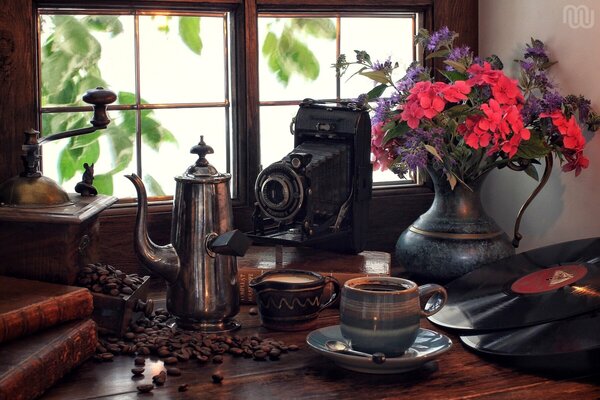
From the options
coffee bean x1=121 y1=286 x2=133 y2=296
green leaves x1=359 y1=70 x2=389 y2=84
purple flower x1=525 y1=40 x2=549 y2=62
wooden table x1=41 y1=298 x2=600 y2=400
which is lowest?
wooden table x1=41 y1=298 x2=600 y2=400

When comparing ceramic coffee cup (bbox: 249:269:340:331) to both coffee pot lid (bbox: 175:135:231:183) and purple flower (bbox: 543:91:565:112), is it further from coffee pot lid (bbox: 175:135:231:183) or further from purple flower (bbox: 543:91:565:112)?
purple flower (bbox: 543:91:565:112)

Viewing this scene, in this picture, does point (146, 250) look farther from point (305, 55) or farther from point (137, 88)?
point (305, 55)

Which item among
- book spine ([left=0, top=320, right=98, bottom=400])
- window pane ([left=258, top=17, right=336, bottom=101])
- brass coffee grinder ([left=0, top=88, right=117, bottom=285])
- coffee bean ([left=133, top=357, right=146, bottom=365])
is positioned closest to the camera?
book spine ([left=0, top=320, right=98, bottom=400])

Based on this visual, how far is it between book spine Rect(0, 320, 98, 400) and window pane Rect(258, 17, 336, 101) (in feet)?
3.25

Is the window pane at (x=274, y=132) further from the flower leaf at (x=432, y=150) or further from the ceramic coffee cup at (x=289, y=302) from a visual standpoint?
the ceramic coffee cup at (x=289, y=302)

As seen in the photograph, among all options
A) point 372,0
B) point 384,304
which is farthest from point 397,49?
point 384,304

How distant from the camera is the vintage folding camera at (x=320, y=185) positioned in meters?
2.05

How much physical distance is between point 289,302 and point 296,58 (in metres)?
0.85

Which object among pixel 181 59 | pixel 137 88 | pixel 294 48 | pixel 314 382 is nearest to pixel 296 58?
pixel 294 48

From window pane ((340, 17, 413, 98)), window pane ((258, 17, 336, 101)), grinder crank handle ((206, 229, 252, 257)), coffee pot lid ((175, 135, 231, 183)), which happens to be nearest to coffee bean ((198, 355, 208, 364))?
grinder crank handle ((206, 229, 252, 257))

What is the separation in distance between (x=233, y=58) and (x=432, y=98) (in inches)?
23.2

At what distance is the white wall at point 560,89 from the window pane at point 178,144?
75 cm

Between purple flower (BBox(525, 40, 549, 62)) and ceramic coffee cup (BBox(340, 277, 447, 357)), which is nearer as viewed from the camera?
ceramic coffee cup (BBox(340, 277, 447, 357))

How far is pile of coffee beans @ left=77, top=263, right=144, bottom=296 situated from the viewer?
1778 mm
